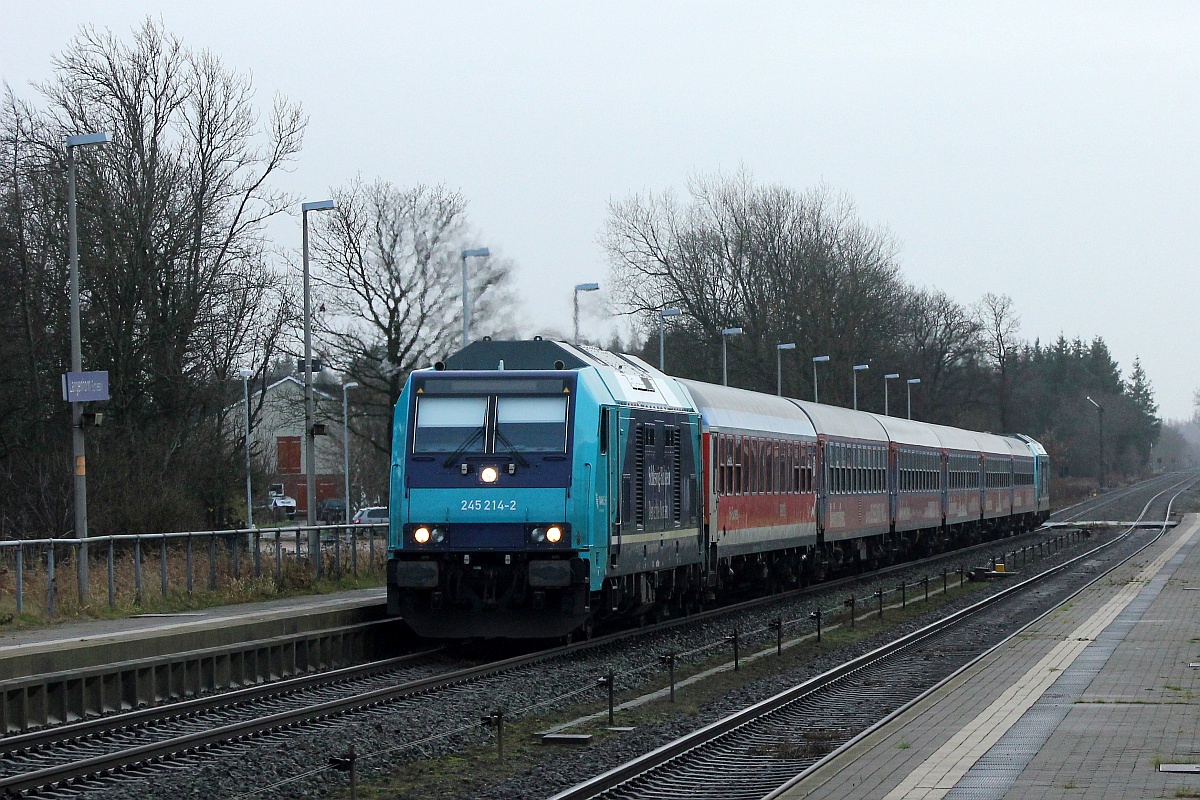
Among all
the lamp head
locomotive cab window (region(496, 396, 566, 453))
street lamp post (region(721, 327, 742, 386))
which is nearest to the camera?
locomotive cab window (region(496, 396, 566, 453))

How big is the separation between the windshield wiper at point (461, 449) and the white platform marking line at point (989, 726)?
6.45 meters

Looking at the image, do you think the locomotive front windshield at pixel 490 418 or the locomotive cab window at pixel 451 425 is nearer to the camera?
the locomotive front windshield at pixel 490 418

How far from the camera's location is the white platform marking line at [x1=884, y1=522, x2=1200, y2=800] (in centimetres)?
948

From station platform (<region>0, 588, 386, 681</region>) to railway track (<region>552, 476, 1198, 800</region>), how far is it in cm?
575

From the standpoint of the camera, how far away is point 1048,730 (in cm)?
1183

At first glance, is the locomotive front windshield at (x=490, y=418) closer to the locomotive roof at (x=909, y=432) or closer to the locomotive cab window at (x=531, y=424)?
the locomotive cab window at (x=531, y=424)

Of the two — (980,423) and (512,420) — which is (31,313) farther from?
(980,423)

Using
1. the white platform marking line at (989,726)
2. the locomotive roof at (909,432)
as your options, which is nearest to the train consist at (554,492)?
the white platform marking line at (989,726)

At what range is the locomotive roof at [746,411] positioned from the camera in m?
23.5

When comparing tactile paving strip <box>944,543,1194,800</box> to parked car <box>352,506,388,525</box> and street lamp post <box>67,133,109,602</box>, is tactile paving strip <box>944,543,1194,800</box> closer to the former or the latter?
street lamp post <box>67,133,109,602</box>

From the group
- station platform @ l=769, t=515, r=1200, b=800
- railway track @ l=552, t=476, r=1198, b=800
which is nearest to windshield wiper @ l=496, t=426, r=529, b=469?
railway track @ l=552, t=476, r=1198, b=800

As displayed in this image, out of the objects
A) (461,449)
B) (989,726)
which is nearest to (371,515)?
(461,449)

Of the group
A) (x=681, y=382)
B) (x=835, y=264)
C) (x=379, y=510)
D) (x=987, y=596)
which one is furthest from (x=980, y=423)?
(x=681, y=382)

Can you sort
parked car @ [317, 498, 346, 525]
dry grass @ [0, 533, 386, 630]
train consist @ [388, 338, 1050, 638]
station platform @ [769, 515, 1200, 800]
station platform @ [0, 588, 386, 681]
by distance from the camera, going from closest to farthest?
1. station platform @ [769, 515, 1200, 800]
2. station platform @ [0, 588, 386, 681]
3. train consist @ [388, 338, 1050, 638]
4. dry grass @ [0, 533, 386, 630]
5. parked car @ [317, 498, 346, 525]
